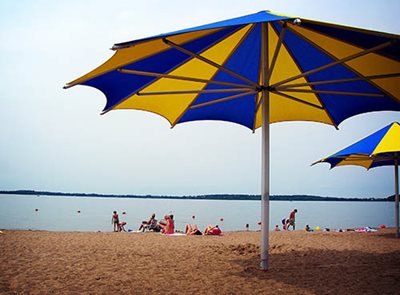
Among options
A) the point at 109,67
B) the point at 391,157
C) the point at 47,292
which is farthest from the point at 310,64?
the point at 391,157

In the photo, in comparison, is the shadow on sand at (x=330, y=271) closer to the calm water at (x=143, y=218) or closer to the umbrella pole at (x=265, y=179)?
the umbrella pole at (x=265, y=179)

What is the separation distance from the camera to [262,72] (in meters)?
6.16

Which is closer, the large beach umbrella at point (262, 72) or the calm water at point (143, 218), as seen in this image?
the large beach umbrella at point (262, 72)

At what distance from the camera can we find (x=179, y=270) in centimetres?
607

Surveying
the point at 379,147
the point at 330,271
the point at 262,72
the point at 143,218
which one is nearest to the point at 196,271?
the point at 330,271

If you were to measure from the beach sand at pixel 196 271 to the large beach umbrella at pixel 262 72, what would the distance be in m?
0.84

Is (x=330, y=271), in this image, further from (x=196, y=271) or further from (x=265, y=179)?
(x=196, y=271)

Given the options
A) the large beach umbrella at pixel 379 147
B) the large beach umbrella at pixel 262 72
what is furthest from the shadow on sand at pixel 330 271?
the large beach umbrella at pixel 379 147

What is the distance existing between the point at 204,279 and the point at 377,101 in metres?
4.60

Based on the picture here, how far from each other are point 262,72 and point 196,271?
3.42 m

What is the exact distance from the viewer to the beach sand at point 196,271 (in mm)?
4848

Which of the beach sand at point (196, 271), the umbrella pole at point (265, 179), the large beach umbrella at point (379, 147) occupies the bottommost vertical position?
the beach sand at point (196, 271)

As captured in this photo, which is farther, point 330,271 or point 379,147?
point 379,147

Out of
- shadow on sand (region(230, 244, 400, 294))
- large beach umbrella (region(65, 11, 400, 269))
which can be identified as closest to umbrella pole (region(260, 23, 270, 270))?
large beach umbrella (region(65, 11, 400, 269))
